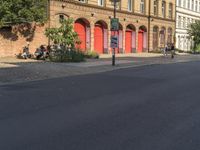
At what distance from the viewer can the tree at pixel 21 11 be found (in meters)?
28.0

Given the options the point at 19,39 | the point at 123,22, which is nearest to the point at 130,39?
the point at 123,22

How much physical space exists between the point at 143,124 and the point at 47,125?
1.84 m

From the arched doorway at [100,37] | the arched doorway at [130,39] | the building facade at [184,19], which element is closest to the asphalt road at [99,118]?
the arched doorway at [100,37]

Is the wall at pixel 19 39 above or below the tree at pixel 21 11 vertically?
below

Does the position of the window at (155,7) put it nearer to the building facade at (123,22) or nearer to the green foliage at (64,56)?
the building facade at (123,22)

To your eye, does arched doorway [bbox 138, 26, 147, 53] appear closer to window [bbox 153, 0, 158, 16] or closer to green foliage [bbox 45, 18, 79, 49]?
window [bbox 153, 0, 158, 16]

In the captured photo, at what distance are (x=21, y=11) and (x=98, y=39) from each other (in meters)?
14.5

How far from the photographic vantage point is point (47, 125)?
811cm

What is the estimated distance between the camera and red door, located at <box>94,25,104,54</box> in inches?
1646

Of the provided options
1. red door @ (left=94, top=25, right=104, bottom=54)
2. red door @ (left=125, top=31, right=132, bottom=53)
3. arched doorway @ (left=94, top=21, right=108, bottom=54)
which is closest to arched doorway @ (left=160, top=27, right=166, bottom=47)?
red door @ (left=125, top=31, right=132, bottom=53)

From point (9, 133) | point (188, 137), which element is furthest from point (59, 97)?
point (188, 137)

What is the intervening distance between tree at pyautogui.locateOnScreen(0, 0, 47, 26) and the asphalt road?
14749mm

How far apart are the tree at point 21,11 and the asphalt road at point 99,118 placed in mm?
14749

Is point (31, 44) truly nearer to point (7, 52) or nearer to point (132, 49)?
point (7, 52)
